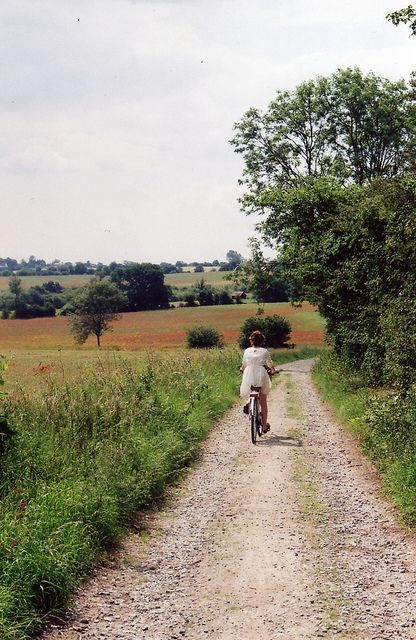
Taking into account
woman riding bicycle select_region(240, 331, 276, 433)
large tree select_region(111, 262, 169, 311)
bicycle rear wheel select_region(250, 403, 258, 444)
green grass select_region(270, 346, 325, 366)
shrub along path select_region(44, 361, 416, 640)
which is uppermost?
large tree select_region(111, 262, 169, 311)

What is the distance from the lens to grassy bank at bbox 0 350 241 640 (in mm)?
4953

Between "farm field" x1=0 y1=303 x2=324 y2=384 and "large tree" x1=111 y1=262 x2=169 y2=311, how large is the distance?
27.2ft

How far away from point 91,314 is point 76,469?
6962 centimetres

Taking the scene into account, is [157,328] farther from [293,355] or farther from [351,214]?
[351,214]

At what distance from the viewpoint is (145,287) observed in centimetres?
10906

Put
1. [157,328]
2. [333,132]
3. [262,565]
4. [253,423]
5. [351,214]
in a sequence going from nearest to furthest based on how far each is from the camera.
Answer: [262,565], [253,423], [351,214], [333,132], [157,328]

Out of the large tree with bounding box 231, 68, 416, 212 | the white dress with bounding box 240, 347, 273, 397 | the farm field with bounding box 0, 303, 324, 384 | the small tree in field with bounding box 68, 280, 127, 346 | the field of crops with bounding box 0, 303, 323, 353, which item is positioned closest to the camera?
the white dress with bounding box 240, 347, 273, 397

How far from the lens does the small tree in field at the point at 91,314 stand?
7512 cm

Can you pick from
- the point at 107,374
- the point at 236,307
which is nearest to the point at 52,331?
the point at 236,307

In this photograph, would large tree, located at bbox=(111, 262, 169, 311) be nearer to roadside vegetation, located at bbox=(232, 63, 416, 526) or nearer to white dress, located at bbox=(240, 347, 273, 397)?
roadside vegetation, located at bbox=(232, 63, 416, 526)

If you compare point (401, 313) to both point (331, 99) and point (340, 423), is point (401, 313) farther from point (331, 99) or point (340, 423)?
point (331, 99)

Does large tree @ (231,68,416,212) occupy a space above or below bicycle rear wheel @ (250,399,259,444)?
above

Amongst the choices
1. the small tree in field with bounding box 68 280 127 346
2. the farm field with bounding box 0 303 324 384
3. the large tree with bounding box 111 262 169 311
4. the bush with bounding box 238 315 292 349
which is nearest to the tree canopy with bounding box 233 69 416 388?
the bush with bounding box 238 315 292 349

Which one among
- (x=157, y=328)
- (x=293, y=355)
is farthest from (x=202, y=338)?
(x=157, y=328)
